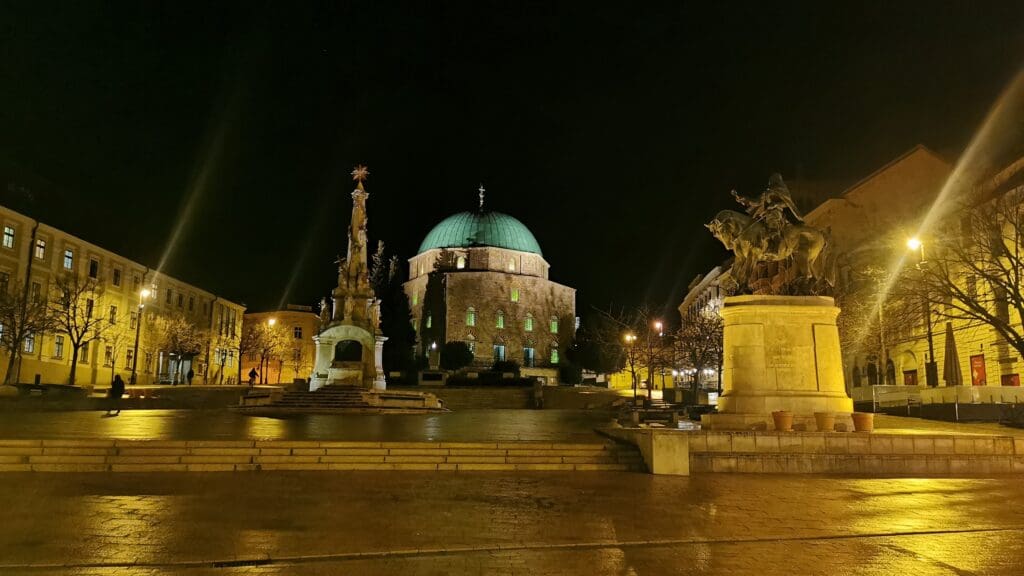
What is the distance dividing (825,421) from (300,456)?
9.61 metres

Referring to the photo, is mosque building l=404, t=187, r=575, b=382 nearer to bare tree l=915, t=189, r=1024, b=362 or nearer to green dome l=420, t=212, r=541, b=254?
green dome l=420, t=212, r=541, b=254

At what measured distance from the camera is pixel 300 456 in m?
12.5

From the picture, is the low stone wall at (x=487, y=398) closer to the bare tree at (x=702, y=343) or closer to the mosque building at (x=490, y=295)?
the bare tree at (x=702, y=343)

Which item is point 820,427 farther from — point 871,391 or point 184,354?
point 184,354

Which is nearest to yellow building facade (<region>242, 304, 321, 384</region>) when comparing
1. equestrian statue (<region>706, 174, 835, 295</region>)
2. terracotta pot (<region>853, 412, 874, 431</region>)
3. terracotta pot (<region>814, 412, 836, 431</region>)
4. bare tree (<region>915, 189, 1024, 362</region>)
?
bare tree (<region>915, 189, 1024, 362</region>)

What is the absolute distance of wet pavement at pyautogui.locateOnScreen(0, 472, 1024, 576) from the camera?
244 inches

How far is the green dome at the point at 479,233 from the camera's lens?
8438 cm

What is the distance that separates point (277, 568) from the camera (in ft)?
19.9

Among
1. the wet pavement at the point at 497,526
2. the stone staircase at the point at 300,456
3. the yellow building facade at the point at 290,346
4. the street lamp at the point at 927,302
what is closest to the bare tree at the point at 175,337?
the yellow building facade at the point at 290,346

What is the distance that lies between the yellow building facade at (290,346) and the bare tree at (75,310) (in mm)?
27180

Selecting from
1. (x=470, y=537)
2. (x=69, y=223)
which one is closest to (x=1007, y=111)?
(x=470, y=537)

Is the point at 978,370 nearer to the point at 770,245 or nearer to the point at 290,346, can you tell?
the point at 770,245

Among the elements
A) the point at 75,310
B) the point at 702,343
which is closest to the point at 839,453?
the point at 702,343

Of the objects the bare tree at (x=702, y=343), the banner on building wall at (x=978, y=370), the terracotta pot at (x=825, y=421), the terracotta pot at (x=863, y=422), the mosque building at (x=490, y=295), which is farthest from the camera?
the mosque building at (x=490, y=295)
